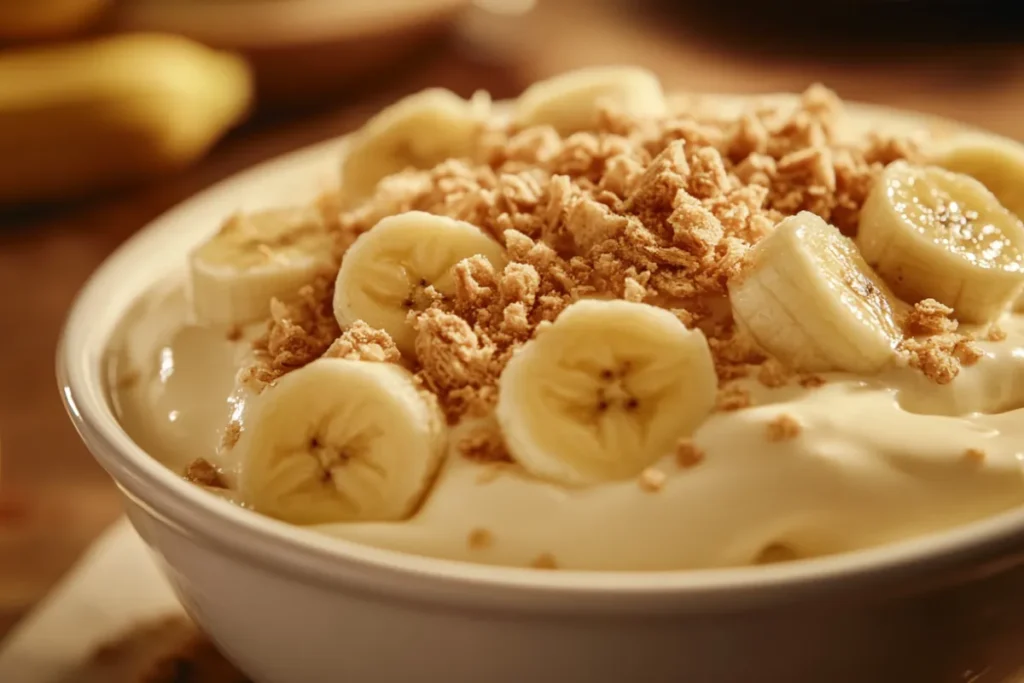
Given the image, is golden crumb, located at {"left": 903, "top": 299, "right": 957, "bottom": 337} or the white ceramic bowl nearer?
the white ceramic bowl

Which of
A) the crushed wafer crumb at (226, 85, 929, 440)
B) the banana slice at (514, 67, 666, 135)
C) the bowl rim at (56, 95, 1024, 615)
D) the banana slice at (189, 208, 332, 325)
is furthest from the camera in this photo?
the banana slice at (514, 67, 666, 135)

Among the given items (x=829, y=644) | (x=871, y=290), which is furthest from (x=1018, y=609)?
(x=871, y=290)

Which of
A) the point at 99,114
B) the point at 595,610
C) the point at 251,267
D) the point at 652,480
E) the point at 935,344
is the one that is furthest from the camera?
the point at 99,114

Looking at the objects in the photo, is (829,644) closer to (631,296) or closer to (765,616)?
(765,616)

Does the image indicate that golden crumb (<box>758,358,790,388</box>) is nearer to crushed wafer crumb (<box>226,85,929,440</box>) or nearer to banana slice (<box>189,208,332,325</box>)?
crushed wafer crumb (<box>226,85,929,440</box>)

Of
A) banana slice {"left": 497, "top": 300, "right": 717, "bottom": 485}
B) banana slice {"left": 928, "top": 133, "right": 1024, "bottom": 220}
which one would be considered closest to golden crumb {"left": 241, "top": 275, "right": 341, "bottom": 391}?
banana slice {"left": 497, "top": 300, "right": 717, "bottom": 485}

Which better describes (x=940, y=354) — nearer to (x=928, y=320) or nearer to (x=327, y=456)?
(x=928, y=320)

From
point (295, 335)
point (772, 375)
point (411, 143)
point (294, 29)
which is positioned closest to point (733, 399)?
point (772, 375)

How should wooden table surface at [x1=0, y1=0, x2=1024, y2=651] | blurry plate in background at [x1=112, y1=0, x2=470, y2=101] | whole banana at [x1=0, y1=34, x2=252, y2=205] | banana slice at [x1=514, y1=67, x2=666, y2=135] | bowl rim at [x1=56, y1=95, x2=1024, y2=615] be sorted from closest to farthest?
bowl rim at [x1=56, y1=95, x2=1024, y2=615]
banana slice at [x1=514, y1=67, x2=666, y2=135]
wooden table surface at [x1=0, y1=0, x2=1024, y2=651]
whole banana at [x1=0, y1=34, x2=252, y2=205]
blurry plate in background at [x1=112, y1=0, x2=470, y2=101]
